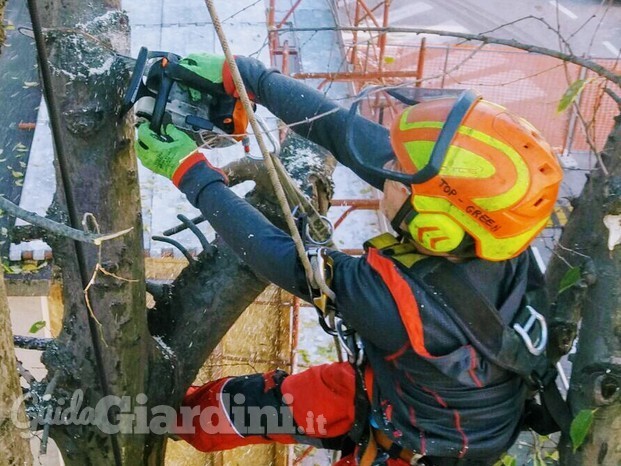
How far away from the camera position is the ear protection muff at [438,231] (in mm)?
2027

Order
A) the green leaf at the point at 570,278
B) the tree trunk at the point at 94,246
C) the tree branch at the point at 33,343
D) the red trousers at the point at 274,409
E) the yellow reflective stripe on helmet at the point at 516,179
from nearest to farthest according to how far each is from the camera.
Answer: the yellow reflective stripe on helmet at the point at 516,179 → the tree trunk at the point at 94,246 → the green leaf at the point at 570,278 → the tree branch at the point at 33,343 → the red trousers at the point at 274,409

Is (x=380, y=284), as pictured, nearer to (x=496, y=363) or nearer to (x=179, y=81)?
(x=496, y=363)

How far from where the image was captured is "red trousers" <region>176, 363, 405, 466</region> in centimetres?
285

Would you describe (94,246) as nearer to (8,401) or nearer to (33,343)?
(33,343)

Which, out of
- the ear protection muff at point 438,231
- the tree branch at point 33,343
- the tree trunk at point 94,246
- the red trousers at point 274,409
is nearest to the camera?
the ear protection muff at point 438,231

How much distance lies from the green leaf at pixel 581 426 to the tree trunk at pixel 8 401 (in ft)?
5.09

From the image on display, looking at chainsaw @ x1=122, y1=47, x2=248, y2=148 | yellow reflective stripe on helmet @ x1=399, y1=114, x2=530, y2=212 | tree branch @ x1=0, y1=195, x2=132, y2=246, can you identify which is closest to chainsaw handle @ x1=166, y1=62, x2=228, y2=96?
chainsaw @ x1=122, y1=47, x2=248, y2=148

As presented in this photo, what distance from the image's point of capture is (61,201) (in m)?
2.36

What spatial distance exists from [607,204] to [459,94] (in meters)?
0.57

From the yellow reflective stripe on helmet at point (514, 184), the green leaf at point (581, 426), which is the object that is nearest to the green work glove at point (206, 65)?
the yellow reflective stripe on helmet at point (514, 184)

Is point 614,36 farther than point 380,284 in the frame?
Yes

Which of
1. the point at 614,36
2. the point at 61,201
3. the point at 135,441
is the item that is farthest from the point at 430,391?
the point at 614,36

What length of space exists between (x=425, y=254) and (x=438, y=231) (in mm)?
171

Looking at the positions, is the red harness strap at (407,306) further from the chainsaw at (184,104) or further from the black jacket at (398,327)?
the chainsaw at (184,104)
